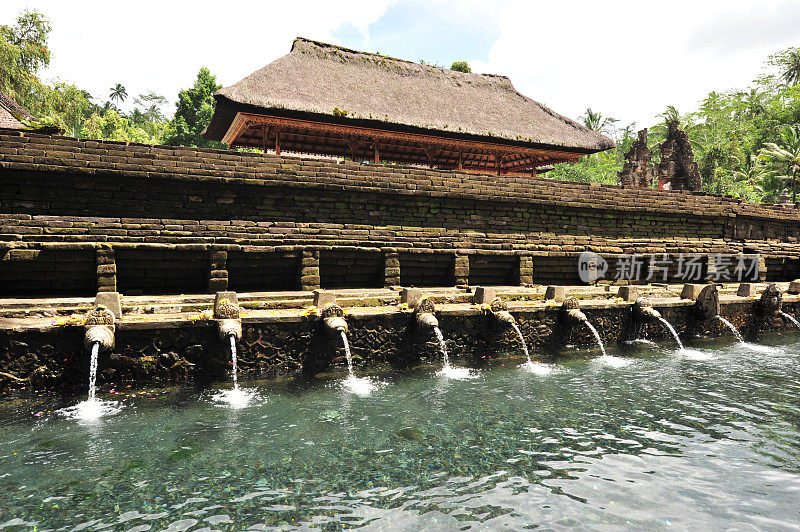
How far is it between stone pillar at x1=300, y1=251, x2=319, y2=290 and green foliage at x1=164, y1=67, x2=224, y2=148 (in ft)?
88.9

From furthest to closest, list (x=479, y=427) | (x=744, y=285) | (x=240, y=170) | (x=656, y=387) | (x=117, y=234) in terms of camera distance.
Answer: (x=744, y=285)
(x=240, y=170)
(x=117, y=234)
(x=656, y=387)
(x=479, y=427)

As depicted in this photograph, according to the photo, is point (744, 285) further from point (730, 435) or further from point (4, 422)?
point (4, 422)

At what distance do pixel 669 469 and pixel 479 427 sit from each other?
1.69 metres

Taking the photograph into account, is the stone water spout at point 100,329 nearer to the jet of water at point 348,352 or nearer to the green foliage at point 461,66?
the jet of water at point 348,352

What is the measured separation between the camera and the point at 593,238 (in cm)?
1031

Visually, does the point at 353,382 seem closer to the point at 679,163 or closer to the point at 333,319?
the point at 333,319

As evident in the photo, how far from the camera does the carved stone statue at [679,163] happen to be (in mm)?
15312

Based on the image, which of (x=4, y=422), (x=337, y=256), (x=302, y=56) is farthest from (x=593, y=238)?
(x=4, y=422)

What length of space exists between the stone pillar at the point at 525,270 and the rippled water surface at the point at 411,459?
3479mm

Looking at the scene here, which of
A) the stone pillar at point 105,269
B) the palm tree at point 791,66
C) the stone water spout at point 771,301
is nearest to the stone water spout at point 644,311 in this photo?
the stone water spout at point 771,301

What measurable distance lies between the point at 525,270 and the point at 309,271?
4421 mm

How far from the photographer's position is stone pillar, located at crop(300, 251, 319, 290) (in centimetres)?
754

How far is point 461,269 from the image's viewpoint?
8875mm

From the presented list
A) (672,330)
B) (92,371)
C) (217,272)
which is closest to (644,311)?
(672,330)
